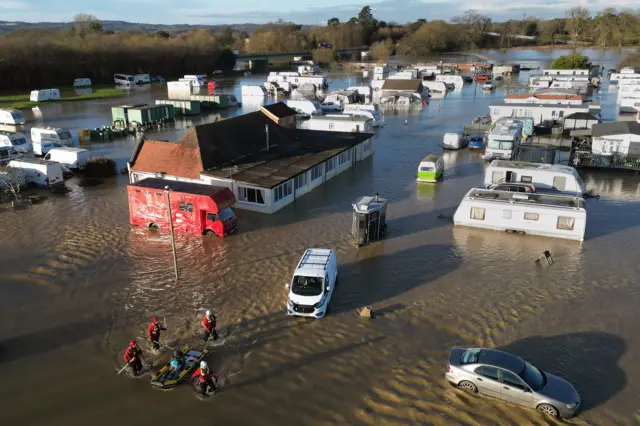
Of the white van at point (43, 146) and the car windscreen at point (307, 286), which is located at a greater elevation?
the white van at point (43, 146)

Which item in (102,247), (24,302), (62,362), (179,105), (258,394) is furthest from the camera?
(179,105)

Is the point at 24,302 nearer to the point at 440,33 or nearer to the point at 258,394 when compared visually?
the point at 258,394

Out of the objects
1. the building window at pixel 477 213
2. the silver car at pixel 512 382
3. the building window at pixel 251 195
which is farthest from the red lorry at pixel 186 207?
the silver car at pixel 512 382

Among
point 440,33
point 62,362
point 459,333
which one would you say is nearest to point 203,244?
point 62,362

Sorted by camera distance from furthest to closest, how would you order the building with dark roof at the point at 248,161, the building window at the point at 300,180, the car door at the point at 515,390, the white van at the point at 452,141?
1. the white van at the point at 452,141
2. the building window at the point at 300,180
3. the building with dark roof at the point at 248,161
4. the car door at the point at 515,390

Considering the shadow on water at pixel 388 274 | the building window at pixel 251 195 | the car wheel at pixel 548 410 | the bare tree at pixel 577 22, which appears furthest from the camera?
the bare tree at pixel 577 22

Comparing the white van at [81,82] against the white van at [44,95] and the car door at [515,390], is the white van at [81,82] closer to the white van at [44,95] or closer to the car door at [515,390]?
the white van at [44,95]

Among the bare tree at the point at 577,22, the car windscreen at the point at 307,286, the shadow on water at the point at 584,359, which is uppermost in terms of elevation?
the bare tree at the point at 577,22
